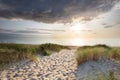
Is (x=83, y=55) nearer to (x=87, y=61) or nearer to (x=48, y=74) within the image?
(x=87, y=61)

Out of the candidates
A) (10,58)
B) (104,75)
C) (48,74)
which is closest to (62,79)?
(48,74)

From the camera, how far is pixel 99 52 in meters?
9.99

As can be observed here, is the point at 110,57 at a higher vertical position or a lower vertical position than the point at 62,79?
higher

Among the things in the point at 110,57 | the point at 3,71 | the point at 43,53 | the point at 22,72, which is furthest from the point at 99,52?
the point at 43,53

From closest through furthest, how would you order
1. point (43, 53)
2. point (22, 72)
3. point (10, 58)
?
point (22, 72) → point (10, 58) → point (43, 53)

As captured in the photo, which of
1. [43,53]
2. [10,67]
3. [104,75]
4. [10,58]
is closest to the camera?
[104,75]

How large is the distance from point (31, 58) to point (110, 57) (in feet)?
14.8

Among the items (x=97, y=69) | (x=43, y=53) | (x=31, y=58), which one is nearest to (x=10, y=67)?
(x=31, y=58)

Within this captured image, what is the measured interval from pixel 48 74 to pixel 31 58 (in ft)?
12.9

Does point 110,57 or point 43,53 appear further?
point 43,53

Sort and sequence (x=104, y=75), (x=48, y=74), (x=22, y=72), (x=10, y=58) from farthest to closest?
(x=10, y=58)
(x=22, y=72)
(x=48, y=74)
(x=104, y=75)

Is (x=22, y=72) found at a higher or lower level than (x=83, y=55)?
lower

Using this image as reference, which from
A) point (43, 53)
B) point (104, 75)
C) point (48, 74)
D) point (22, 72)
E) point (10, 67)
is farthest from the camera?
point (43, 53)

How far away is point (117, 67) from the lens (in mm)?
8156
